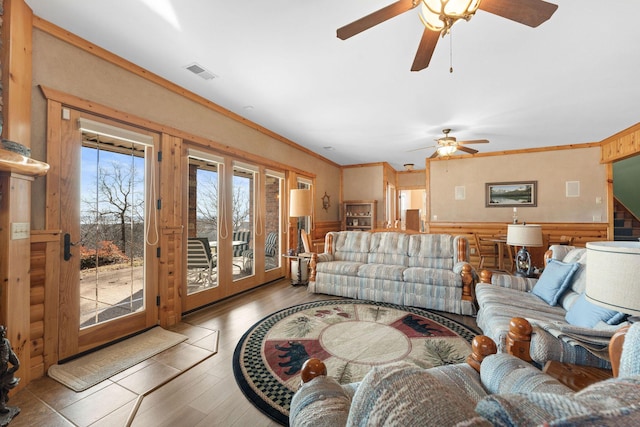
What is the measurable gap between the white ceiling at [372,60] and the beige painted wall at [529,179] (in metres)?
1.30

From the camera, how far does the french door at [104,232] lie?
223cm

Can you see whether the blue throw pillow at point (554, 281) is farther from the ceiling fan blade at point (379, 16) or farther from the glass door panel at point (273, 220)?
the glass door panel at point (273, 220)

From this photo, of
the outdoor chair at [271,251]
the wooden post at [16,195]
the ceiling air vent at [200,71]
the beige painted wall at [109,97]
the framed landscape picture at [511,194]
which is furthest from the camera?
the framed landscape picture at [511,194]

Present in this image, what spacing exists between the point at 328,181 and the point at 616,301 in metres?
6.01

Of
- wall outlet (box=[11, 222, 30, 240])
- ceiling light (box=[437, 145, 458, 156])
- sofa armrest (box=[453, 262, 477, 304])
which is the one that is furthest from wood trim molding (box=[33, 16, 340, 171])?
sofa armrest (box=[453, 262, 477, 304])

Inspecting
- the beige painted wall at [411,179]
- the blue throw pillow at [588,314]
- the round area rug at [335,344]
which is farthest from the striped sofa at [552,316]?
the beige painted wall at [411,179]

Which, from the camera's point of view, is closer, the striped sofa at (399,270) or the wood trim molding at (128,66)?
the wood trim molding at (128,66)

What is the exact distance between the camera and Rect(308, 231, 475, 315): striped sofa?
3342 millimetres

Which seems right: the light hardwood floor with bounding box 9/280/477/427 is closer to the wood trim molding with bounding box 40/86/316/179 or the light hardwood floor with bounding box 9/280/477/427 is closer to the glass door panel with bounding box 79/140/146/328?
the glass door panel with bounding box 79/140/146/328

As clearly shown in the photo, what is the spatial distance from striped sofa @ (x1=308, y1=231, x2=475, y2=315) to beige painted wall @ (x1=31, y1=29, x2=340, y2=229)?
2.13 metres

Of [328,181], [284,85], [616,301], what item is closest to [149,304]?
[284,85]

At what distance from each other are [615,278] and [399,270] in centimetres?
273

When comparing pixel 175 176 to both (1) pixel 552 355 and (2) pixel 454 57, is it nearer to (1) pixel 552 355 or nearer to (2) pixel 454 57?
(2) pixel 454 57

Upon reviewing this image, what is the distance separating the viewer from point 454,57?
256cm
